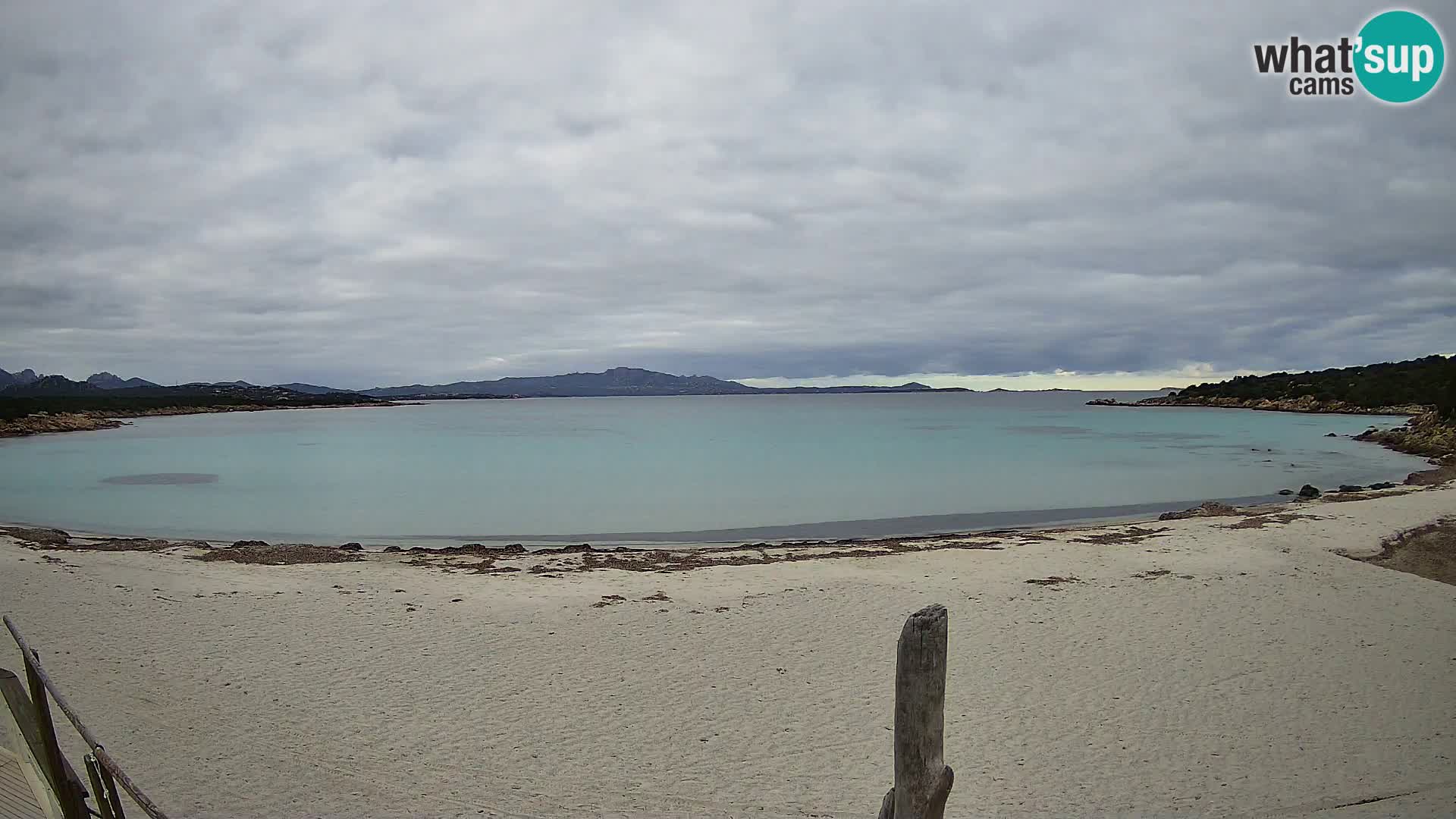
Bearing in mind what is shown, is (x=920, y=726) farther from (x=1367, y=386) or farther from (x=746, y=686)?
(x=1367, y=386)

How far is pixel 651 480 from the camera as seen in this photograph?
34031 mm

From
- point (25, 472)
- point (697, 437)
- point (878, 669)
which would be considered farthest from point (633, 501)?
point (697, 437)

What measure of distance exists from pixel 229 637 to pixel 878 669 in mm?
7137

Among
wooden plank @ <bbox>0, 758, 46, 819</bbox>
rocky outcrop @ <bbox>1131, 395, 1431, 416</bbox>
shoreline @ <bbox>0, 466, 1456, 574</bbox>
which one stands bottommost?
shoreline @ <bbox>0, 466, 1456, 574</bbox>

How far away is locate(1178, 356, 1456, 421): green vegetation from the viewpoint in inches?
1747

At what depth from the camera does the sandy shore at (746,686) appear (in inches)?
224

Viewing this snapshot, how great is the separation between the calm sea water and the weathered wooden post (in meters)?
17.5

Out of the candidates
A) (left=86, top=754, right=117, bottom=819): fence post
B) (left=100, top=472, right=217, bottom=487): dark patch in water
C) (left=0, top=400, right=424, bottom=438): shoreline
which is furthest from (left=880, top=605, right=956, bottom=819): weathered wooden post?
(left=0, top=400, right=424, bottom=438): shoreline

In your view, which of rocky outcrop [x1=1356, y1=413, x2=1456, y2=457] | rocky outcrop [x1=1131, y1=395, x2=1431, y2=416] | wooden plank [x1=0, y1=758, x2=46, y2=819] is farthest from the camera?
rocky outcrop [x1=1131, y1=395, x2=1431, y2=416]

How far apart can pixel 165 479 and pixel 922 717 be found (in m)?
39.8

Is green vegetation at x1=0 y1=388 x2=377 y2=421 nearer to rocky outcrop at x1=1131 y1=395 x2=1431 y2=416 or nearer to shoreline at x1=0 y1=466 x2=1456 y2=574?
shoreline at x1=0 y1=466 x2=1456 y2=574

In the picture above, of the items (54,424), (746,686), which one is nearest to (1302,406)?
(746,686)

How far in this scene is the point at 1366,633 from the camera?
9.01 metres

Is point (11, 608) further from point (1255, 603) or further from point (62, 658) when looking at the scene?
point (1255, 603)
